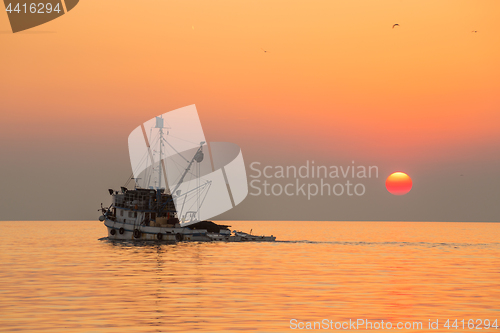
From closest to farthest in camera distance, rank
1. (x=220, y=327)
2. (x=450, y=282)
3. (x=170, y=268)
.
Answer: (x=220, y=327) < (x=450, y=282) < (x=170, y=268)

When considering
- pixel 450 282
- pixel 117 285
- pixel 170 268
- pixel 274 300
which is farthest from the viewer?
pixel 170 268

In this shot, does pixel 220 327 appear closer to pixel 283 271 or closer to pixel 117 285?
pixel 117 285

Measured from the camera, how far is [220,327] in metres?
31.8

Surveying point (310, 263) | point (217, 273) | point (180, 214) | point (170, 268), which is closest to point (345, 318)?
point (217, 273)

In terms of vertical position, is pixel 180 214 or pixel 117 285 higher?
pixel 180 214

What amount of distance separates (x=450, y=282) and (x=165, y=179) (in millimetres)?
96640

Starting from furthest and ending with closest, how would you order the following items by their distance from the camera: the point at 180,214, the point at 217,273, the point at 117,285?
the point at 180,214 → the point at 217,273 → the point at 117,285

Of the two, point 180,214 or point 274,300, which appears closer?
point 274,300

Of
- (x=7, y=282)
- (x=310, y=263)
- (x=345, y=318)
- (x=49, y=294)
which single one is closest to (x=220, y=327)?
(x=345, y=318)

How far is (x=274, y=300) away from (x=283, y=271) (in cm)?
2255

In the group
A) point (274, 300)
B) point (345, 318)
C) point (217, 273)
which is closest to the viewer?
point (345, 318)

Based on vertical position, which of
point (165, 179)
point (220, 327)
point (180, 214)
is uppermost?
point (165, 179)

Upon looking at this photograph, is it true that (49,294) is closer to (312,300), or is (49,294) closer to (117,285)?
(117,285)

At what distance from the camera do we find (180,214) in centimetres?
13825
